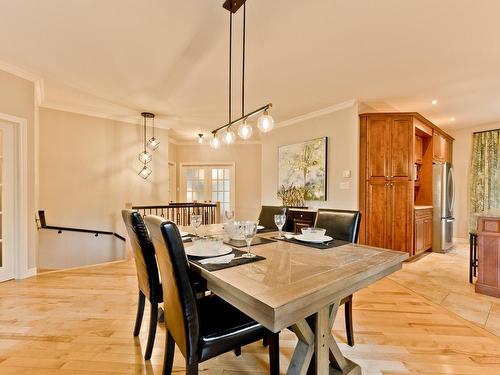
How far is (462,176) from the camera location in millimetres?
5602

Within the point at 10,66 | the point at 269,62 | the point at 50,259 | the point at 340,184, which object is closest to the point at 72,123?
the point at 10,66

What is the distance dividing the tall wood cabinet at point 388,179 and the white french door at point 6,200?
4732mm

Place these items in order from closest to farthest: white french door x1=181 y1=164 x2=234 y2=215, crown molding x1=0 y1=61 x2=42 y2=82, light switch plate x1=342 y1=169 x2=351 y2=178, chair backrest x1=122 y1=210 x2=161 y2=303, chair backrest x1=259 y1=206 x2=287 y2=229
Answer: chair backrest x1=122 y1=210 x2=161 y2=303 → chair backrest x1=259 y1=206 x2=287 y2=229 → crown molding x1=0 y1=61 x2=42 y2=82 → light switch plate x1=342 y1=169 x2=351 y2=178 → white french door x1=181 y1=164 x2=234 y2=215

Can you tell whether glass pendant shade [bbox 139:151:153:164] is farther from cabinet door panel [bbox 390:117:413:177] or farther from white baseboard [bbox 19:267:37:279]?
cabinet door panel [bbox 390:117:413:177]

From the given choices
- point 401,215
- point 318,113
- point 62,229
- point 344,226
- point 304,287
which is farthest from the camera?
point 318,113

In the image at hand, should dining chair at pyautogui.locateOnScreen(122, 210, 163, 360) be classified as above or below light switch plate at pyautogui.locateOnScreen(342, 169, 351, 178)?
below

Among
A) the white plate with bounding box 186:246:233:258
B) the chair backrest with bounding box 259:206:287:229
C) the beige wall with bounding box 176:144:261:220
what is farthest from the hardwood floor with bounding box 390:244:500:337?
the beige wall with bounding box 176:144:261:220

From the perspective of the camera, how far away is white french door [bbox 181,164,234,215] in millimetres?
7012

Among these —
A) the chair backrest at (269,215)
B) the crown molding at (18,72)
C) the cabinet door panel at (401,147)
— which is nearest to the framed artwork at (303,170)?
the cabinet door panel at (401,147)

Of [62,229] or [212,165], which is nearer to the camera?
[62,229]

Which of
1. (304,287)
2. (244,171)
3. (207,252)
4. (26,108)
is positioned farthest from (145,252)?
(244,171)

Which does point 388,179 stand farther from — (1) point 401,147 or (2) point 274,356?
(2) point 274,356

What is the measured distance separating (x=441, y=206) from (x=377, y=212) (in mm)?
1551

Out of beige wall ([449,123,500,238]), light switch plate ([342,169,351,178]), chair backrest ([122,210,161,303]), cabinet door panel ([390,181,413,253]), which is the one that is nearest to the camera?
chair backrest ([122,210,161,303])
